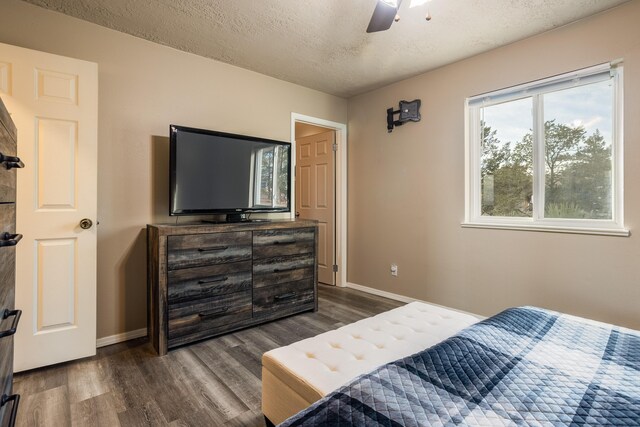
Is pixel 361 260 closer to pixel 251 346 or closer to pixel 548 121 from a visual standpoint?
pixel 251 346

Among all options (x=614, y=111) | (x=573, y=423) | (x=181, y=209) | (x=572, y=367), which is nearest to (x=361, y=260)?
(x=181, y=209)

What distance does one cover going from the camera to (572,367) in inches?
42.8

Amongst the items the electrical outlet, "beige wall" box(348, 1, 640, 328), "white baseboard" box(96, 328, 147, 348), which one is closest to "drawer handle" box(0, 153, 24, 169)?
"white baseboard" box(96, 328, 147, 348)

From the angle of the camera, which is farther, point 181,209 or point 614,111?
point 181,209

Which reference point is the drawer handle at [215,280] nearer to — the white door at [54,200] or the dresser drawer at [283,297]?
the dresser drawer at [283,297]

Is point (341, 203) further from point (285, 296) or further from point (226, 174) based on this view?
point (226, 174)

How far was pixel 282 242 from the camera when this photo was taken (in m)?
3.01

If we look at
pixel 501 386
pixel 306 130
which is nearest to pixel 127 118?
pixel 306 130

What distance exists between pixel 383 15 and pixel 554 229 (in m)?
2.13

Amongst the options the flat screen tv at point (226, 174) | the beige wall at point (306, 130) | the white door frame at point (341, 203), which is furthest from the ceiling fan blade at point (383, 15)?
the beige wall at point (306, 130)

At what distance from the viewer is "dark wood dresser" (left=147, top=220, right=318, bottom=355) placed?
2334 mm

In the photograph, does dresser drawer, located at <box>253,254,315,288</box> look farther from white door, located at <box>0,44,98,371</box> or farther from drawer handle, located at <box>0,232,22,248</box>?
drawer handle, located at <box>0,232,22,248</box>

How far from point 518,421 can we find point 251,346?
2003 mm

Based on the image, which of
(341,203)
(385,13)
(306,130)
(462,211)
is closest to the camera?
(385,13)
